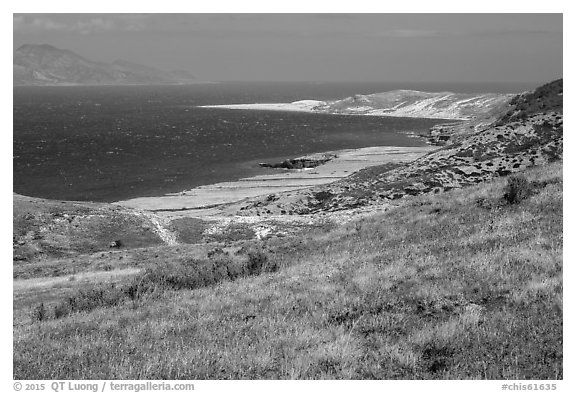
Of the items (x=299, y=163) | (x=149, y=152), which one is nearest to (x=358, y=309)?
(x=299, y=163)

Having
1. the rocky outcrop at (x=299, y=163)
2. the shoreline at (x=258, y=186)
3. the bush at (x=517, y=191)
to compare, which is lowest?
the shoreline at (x=258, y=186)

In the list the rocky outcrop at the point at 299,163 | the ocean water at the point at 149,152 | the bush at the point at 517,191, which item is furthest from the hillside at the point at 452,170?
the bush at the point at 517,191

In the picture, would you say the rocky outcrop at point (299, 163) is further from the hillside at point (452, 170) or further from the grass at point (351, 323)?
the grass at point (351, 323)

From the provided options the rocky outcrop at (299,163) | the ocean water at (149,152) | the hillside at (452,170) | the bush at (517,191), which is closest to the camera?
the bush at (517,191)

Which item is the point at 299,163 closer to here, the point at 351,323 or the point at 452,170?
the point at 452,170

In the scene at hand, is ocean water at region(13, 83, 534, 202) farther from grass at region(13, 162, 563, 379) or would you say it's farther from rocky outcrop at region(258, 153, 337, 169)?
grass at region(13, 162, 563, 379)

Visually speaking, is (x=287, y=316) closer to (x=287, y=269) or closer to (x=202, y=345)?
(x=202, y=345)
